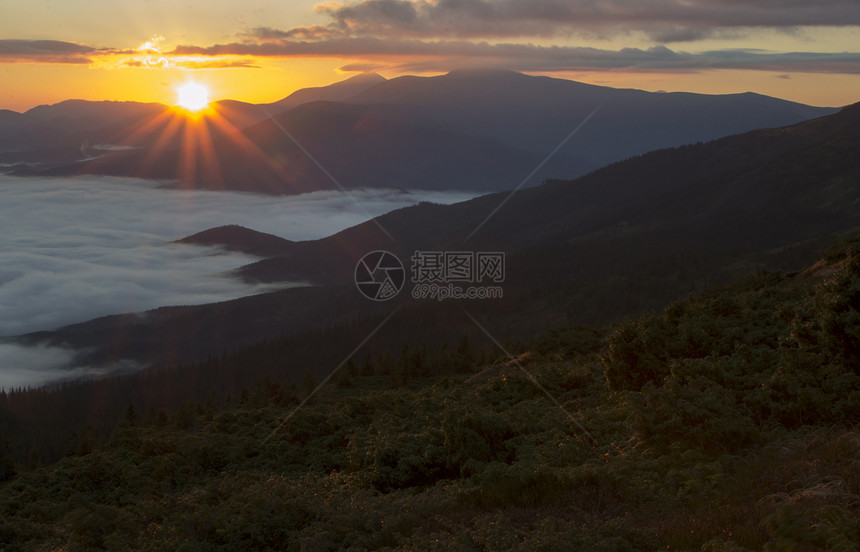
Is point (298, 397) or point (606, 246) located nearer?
point (298, 397)

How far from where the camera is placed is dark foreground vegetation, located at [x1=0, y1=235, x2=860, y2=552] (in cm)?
1002

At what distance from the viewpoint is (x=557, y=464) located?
13.6 meters

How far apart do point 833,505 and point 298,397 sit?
2581 cm

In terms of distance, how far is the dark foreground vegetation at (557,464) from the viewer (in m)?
10.0

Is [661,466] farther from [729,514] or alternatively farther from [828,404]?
[828,404]

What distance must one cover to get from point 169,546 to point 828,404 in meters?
13.2

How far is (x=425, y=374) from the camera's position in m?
39.2

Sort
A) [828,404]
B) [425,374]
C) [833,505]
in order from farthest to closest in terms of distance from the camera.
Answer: [425,374], [828,404], [833,505]

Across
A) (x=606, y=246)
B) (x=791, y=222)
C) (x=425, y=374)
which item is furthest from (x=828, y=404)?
(x=791, y=222)

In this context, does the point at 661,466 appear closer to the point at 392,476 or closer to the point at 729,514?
the point at 729,514

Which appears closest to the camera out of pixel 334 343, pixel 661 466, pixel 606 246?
pixel 661 466

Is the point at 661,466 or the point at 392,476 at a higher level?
the point at 661,466

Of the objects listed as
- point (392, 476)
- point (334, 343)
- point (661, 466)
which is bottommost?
point (334, 343)

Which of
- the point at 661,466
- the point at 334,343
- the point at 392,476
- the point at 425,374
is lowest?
the point at 334,343
